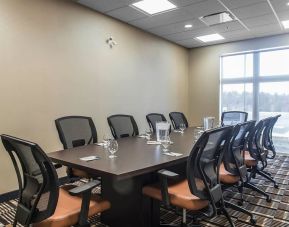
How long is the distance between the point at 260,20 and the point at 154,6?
7.08 feet

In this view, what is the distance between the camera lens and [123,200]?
7.73 ft

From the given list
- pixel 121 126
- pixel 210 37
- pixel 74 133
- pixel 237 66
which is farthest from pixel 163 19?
pixel 74 133

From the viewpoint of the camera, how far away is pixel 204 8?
4203 mm

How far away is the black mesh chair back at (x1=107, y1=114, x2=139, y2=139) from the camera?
3.58 meters

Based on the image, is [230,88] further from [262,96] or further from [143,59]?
[143,59]

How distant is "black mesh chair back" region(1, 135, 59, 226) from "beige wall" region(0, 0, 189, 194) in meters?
1.75

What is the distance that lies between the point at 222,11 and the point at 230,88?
2763 mm

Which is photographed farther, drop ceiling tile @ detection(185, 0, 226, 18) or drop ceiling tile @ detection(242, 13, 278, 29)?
drop ceiling tile @ detection(242, 13, 278, 29)

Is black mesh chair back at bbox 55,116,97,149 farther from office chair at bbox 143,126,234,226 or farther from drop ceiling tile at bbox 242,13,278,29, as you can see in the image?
drop ceiling tile at bbox 242,13,278,29

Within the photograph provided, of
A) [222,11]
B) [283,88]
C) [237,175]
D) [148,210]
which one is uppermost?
[222,11]

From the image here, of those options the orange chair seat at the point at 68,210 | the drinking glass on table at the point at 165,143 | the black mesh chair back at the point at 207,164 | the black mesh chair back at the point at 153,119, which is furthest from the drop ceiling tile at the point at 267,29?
the orange chair seat at the point at 68,210

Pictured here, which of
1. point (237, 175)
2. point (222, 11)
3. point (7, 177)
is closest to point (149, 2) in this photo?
point (222, 11)

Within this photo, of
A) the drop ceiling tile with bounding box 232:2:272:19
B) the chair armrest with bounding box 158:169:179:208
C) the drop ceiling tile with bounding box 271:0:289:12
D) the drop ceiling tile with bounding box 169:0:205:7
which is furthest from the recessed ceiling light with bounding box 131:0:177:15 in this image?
the chair armrest with bounding box 158:169:179:208

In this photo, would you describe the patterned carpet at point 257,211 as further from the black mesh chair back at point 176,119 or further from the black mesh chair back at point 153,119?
the black mesh chair back at point 176,119
